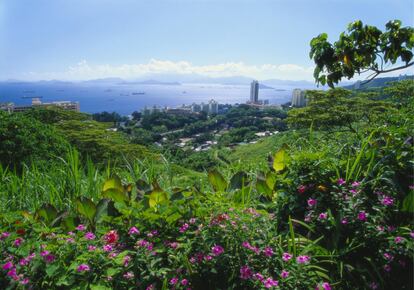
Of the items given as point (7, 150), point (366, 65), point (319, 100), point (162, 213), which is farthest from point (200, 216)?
point (319, 100)

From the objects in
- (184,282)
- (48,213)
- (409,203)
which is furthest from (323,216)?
(48,213)

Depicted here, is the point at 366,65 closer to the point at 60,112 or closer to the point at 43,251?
the point at 43,251

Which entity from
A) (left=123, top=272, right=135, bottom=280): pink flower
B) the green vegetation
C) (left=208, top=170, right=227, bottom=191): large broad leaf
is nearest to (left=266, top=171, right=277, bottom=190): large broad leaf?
the green vegetation

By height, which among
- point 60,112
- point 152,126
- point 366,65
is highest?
point 366,65

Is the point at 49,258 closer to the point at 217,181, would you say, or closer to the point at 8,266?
the point at 8,266

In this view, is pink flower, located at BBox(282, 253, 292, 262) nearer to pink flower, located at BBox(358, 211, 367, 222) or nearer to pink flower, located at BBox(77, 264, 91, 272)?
pink flower, located at BBox(358, 211, 367, 222)
